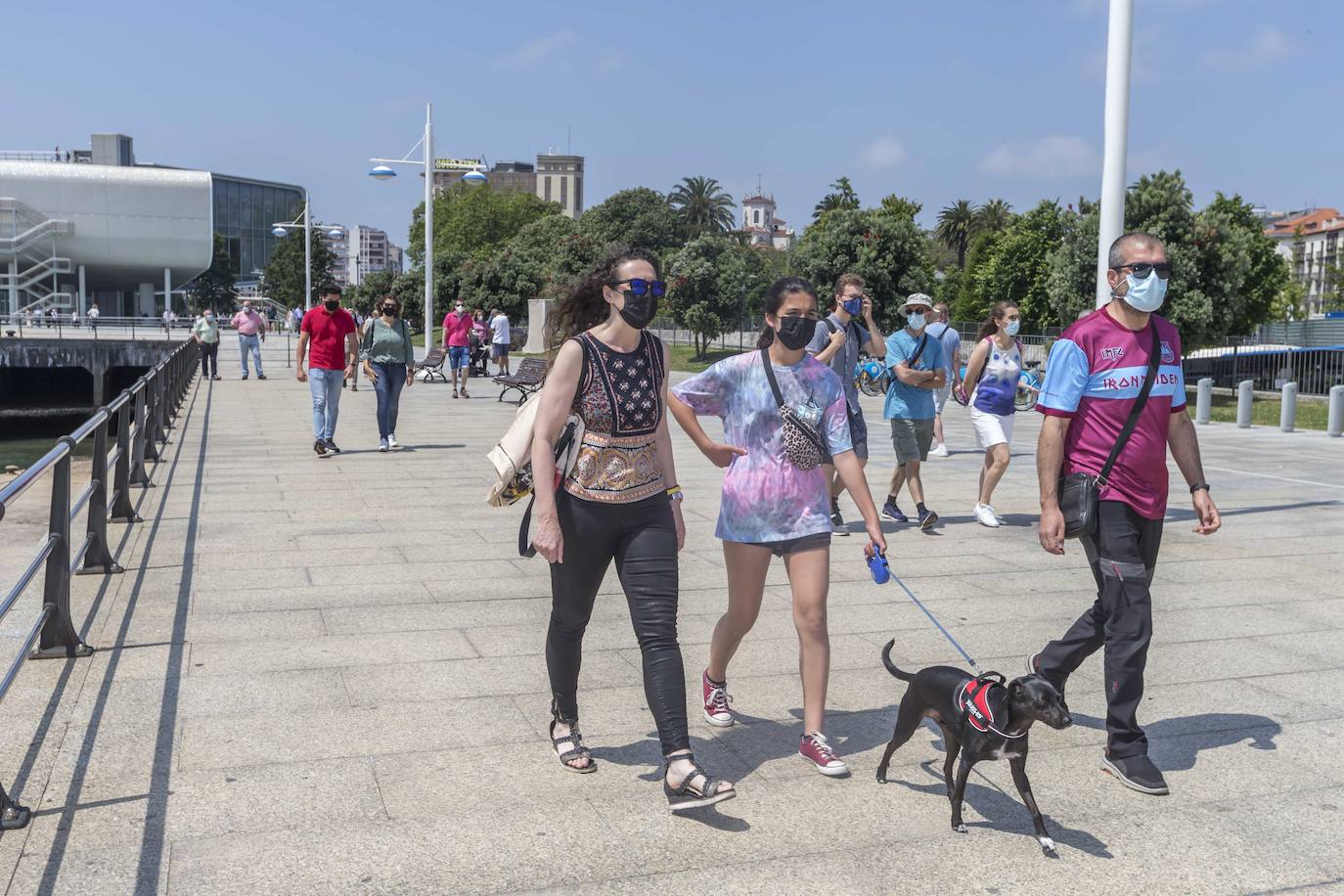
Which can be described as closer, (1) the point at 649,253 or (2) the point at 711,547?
(1) the point at 649,253

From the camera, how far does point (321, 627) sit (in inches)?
239

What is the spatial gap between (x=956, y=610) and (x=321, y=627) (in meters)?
3.16

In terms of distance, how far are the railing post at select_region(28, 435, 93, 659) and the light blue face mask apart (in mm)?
4210

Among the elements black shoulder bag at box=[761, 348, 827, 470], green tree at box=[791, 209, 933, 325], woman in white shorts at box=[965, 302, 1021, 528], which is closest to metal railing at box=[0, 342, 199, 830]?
black shoulder bag at box=[761, 348, 827, 470]

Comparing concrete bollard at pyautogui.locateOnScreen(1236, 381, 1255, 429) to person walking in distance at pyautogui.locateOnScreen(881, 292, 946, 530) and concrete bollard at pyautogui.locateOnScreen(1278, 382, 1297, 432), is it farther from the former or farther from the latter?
person walking in distance at pyautogui.locateOnScreen(881, 292, 946, 530)

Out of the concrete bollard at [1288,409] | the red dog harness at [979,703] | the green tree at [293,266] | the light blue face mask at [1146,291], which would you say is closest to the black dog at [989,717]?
the red dog harness at [979,703]

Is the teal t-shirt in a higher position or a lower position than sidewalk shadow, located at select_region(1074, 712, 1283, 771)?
higher

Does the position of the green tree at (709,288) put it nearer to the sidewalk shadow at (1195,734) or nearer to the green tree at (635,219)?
the green tree at (635,219)

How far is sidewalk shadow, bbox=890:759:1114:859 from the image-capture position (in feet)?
12.1

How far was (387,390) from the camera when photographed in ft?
44.0

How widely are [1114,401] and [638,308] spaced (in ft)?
5.33

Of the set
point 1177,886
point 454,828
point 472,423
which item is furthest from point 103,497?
point 472,423

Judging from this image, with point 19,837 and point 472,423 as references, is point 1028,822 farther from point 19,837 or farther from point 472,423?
point 472,423

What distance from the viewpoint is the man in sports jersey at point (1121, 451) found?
4191 mm
